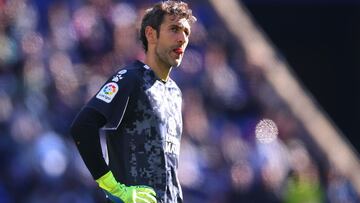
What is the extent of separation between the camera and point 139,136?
541 centimetres

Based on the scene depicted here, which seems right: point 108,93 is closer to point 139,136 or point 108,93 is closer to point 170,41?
point 139,136

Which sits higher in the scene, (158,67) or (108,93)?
(158,67)

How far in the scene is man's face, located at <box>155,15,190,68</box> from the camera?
5582 millimetres

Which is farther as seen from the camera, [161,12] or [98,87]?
[98,87]

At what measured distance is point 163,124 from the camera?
18.0 ft

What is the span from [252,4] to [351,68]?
1.77 metres

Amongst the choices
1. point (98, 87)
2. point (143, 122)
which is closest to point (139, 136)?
point (143, 122)

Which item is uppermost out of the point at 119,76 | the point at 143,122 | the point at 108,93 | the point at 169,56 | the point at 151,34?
the point at 151,34

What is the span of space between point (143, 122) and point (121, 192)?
1.24 ft

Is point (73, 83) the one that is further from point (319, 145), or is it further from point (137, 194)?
point (137, 194)

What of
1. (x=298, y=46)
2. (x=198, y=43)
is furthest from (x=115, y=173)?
(x=298, y=46)

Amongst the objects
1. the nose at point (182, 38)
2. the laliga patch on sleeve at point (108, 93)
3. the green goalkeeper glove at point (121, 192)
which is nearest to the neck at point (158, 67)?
the nose at point (182, 38)

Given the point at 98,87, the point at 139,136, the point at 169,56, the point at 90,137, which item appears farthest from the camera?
the point at 98,87

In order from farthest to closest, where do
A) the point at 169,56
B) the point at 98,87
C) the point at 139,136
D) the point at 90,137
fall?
the point at 98,87, the point at 169,56, the point at 139,136, the point at 90,137
